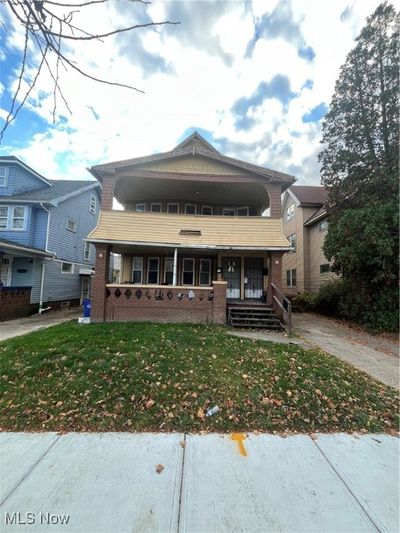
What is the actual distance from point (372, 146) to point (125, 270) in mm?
13161

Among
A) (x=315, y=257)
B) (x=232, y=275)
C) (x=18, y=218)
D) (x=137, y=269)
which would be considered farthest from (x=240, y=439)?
(x=315, y=257)

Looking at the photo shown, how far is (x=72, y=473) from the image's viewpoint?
8.18 ft

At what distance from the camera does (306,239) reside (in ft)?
62.5

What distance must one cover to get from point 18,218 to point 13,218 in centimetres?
27

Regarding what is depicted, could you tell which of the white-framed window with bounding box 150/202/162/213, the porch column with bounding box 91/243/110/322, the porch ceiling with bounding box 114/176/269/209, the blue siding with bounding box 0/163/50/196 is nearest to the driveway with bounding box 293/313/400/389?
the porch ceiling with bounding box 114/176/269/209

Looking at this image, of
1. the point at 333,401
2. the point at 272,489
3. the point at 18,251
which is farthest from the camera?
the point at 18,251

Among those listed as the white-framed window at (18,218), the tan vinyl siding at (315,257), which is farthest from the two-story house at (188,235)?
the tan vinyl siding at (315,257)

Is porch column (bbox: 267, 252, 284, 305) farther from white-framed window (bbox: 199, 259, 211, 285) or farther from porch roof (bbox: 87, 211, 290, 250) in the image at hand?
white-framed window (bbox: 199, 259, 211, 285)

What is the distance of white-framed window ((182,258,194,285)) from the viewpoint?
43.3ft

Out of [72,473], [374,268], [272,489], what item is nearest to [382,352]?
[374,268]

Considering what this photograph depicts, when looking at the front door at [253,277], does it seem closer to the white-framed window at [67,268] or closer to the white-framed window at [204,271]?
the white-framed window at [204,271]

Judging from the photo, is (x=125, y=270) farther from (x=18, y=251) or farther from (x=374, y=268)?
(x=374, y=268)

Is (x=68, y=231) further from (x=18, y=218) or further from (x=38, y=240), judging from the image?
(x=18, y=218)

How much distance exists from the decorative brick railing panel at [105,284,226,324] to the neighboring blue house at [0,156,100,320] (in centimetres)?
573
